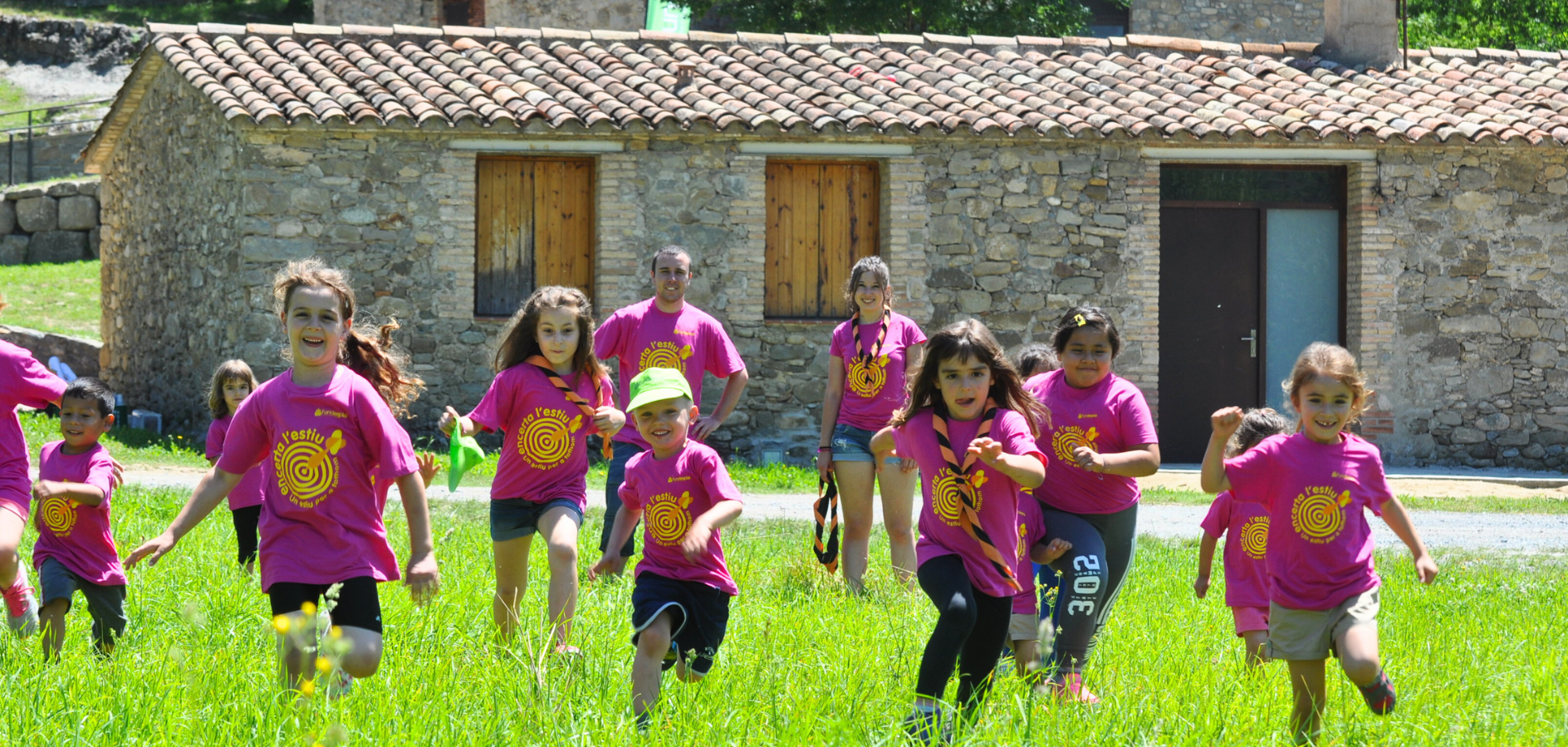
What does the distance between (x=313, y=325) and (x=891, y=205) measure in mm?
9660

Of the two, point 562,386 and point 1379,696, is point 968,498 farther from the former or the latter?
point 562,386

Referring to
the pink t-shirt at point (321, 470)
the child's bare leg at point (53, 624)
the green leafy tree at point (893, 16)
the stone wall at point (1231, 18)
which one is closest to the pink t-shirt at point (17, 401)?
the child's bare leg at point (53, 624)

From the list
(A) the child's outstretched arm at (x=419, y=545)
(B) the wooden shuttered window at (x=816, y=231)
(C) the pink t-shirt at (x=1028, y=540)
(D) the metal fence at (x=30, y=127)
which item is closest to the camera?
(A) the child's outstretched arm at (x=419, y=545)

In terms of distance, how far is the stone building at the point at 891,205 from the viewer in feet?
41.4

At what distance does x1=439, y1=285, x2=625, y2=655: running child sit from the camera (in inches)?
190

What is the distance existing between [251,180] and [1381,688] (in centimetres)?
1092

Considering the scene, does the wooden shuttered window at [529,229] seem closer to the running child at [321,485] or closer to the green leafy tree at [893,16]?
the running child at [321,485]

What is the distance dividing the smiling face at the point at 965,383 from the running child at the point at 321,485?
147 cm

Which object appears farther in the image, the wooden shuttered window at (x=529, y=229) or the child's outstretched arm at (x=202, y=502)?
the wooden shuttered window at (x=529, y=229)

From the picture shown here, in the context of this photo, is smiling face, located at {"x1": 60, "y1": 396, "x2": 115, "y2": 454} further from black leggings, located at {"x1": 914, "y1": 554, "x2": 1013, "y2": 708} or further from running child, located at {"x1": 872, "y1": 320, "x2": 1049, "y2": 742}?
black leggings, located at {"x1": 914, "y1": 554, "x2": 1013, "y2": 708}

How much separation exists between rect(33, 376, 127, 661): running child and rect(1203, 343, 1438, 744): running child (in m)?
3.54

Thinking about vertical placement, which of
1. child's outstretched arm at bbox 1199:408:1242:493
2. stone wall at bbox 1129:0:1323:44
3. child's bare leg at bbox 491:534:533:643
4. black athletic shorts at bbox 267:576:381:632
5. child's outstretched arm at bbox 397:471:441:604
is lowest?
child's bare leg at bbox 491:534:533:643

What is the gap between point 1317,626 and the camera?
3891 millimetres

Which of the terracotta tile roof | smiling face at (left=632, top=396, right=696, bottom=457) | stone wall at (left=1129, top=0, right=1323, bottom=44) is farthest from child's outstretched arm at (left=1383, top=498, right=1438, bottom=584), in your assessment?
stone wall at (left=1129, top=0, right=1323, bottom=44)
